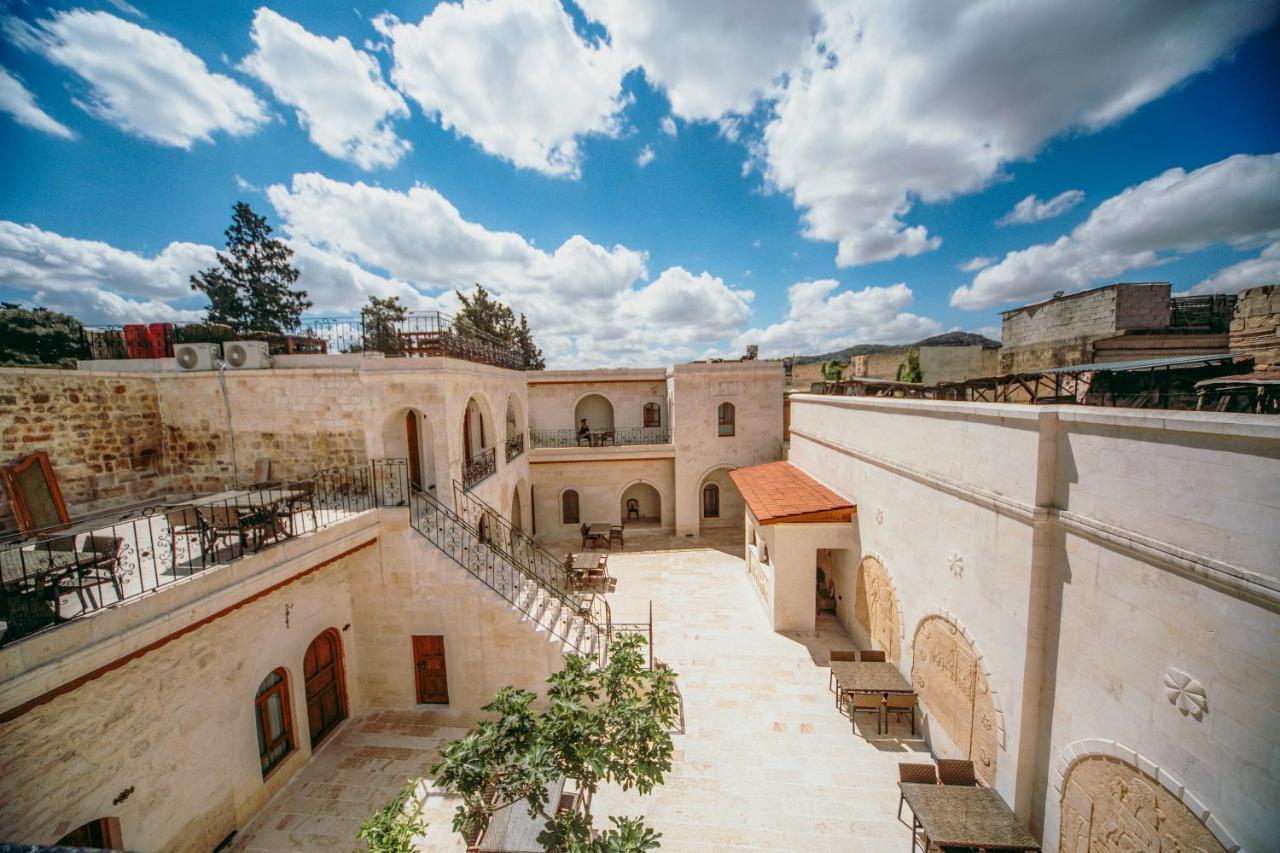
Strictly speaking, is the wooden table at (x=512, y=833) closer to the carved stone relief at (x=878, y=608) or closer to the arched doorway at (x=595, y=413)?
the carved stone relief at (x=878, y=608)

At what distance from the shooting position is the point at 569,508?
709 inches

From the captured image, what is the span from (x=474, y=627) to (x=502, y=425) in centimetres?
653

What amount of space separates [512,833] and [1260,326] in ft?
46.8

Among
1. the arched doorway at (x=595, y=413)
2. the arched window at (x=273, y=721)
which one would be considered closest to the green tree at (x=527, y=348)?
the arched doorway at (x=595, y=413)

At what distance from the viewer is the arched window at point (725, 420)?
1725 cm

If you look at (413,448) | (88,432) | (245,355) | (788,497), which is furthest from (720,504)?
(88,432)

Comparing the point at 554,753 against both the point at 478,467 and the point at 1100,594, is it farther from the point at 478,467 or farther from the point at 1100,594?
the point at 478,467

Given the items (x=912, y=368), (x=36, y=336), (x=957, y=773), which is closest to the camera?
(x=957, y=773)

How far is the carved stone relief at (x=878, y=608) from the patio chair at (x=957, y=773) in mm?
2218

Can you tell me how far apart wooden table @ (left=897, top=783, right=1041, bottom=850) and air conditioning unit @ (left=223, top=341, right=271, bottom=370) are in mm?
13147

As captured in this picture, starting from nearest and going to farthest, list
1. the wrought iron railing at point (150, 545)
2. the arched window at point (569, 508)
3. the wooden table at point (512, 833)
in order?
the wrought iron railing at point (150, 545)
the wooden table at point (512, 833)
the arched window at point (569, 508)

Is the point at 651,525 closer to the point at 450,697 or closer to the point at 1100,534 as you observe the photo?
the point at 450,697

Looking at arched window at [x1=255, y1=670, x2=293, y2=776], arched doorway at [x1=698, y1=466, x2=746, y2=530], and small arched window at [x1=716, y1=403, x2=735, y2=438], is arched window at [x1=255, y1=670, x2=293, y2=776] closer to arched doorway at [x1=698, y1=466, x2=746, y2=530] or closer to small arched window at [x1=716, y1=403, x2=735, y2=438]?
arched doorway at [x1=698, y1=466, x2=746, y2=530]

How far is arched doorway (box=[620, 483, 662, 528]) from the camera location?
18.9 meters
